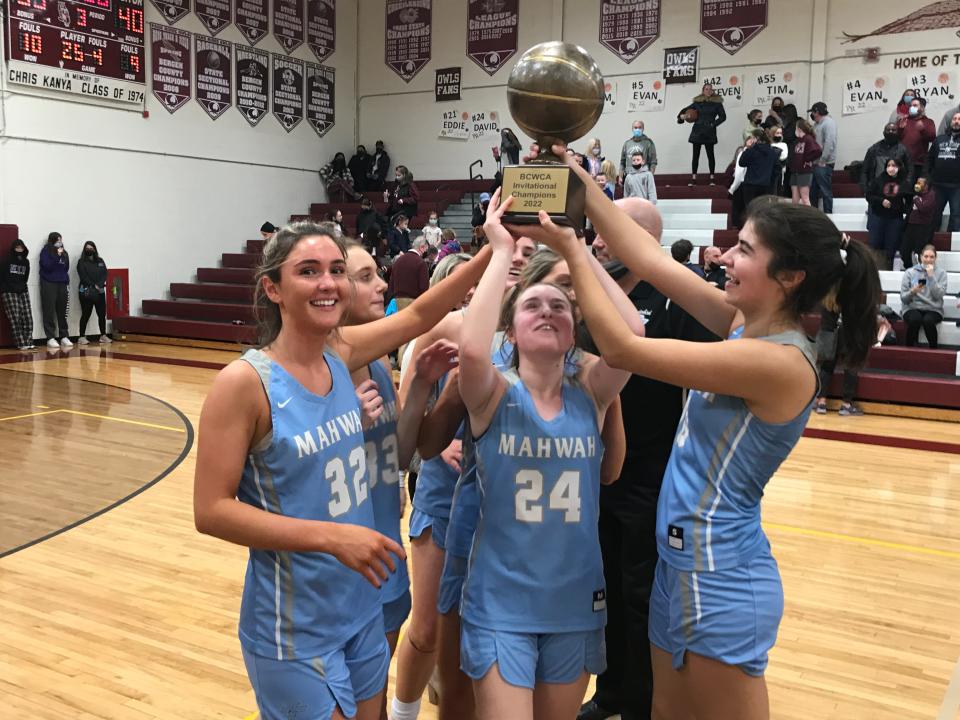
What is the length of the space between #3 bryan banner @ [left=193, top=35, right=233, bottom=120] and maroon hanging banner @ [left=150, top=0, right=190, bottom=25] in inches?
18.6

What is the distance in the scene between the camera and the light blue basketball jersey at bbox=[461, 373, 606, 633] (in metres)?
2.27

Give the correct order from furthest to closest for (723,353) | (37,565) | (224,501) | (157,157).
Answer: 1. (157,157)
2. (37,565)
3. (723,353)
4. (224,501)

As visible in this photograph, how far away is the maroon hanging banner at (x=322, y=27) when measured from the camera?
62.8ft

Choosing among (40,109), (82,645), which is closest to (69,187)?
(40,109)

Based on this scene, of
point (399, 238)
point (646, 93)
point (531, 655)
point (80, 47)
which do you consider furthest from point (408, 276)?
point (646, 93)

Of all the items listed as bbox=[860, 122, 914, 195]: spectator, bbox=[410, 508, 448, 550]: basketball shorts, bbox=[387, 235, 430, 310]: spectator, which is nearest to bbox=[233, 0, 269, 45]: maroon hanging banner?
bbox=[387, 235, 430, 310]: spectator

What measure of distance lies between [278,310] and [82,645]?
2.40 metres

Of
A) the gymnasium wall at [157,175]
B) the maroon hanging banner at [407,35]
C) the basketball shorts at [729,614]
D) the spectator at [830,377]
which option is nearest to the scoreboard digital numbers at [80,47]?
the gymnasium wall at [157,175]

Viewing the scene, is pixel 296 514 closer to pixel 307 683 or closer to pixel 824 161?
pixel 307 683

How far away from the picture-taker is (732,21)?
16.4 m

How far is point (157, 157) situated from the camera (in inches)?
635

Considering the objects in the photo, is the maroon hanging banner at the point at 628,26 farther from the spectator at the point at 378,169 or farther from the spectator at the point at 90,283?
the spectator at the point at 90,283

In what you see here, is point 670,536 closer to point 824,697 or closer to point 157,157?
point 824,697

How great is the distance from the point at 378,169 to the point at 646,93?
19.7ft
